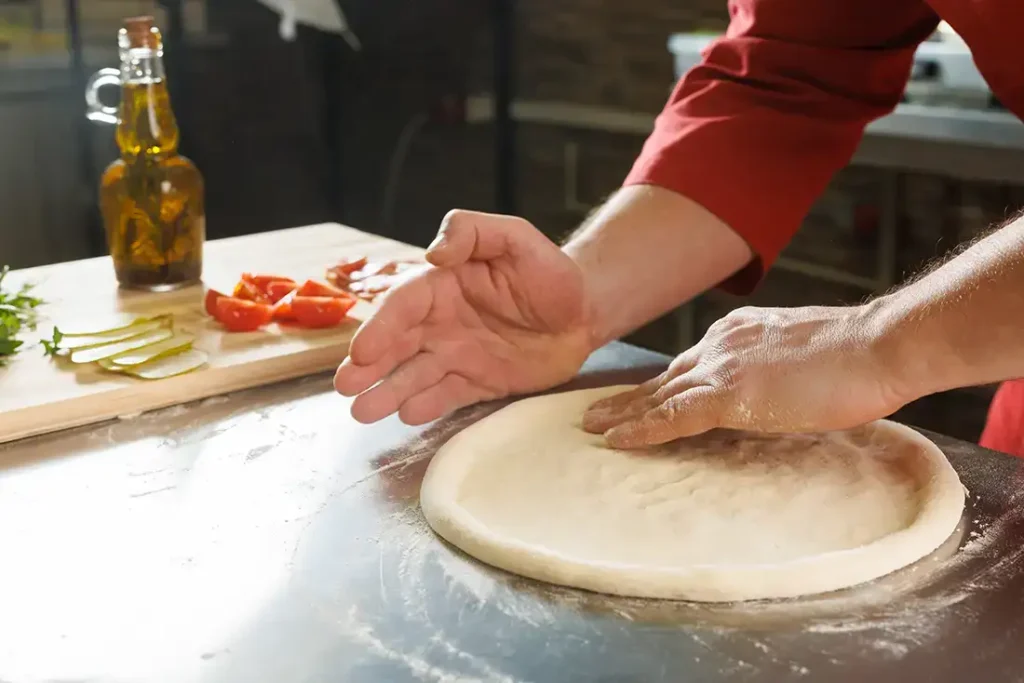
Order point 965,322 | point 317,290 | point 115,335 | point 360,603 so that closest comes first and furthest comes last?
1. point 360,603
2. point 965,322
3. point 115,335
4. point 317,290

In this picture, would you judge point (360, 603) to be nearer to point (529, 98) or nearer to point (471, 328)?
point (471, 328)

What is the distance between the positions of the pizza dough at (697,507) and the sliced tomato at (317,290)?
16.3 inches

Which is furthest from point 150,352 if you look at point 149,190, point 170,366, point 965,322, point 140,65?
point 965,322

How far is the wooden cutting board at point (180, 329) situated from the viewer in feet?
3.60

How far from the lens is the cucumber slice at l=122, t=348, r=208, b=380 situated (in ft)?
3.76

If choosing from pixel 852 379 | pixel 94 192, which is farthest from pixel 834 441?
pixel 94 192

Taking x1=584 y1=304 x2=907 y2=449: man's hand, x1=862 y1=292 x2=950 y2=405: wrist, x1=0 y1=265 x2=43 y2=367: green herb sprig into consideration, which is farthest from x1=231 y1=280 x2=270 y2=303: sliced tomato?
x1=862 y1=292 x2=950 y2=405: wrist

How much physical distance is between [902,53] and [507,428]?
658mm

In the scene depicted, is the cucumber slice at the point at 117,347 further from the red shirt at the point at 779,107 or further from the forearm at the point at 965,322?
the forearm at the point at 965,322

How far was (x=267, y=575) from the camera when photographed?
2.58 ft

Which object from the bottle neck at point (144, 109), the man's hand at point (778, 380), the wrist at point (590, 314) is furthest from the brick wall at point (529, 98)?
the man's hand at point (778, 380)

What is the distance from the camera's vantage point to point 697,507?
86 cm

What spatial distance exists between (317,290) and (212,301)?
0.42ft

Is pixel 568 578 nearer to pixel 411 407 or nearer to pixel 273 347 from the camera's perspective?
pixel 411 407
